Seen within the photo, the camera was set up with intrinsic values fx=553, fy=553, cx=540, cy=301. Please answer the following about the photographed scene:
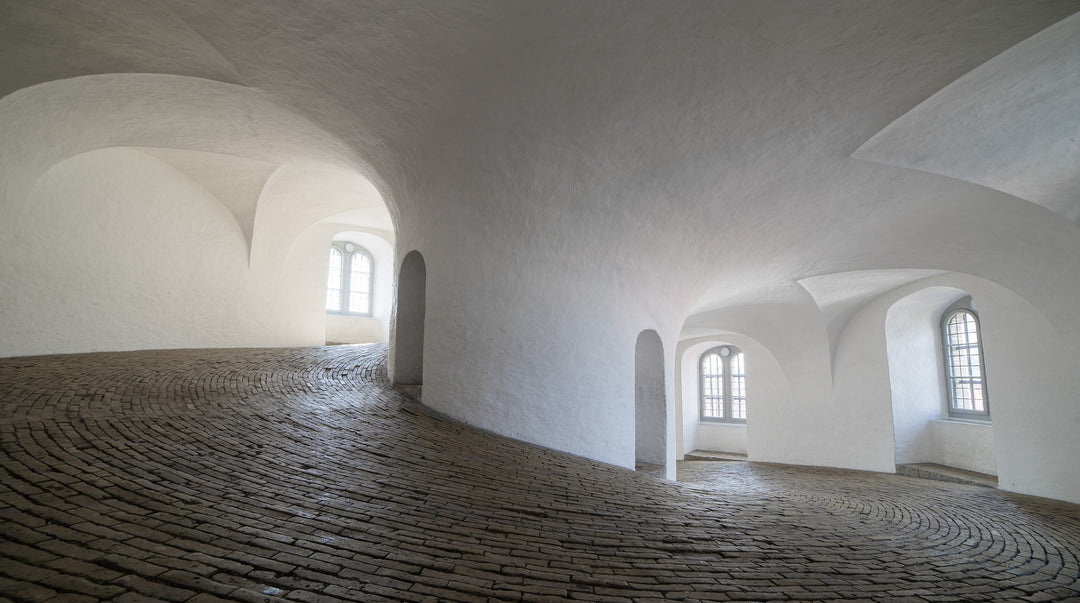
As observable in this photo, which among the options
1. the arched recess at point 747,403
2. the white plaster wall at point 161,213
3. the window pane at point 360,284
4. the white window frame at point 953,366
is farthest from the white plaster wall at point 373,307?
the white window frame at point 953,366

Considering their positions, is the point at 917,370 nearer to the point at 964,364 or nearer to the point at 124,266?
the point at 964,364

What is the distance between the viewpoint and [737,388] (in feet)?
66.8

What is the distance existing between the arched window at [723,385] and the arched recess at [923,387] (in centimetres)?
667

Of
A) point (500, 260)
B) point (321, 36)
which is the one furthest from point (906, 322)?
point (321, 36)

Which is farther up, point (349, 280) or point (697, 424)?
point (349, 280)

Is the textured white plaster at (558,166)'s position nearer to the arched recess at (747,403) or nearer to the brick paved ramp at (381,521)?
the brick paved ramp at (381,521)

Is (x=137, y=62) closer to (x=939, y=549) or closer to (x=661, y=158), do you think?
(x=661, y=158)

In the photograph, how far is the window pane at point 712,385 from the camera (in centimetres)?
2069

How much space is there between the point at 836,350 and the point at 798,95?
10349 mm

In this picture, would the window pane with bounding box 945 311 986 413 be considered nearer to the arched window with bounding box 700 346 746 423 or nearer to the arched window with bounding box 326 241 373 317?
the arched window with bounding box 700 346 746 423

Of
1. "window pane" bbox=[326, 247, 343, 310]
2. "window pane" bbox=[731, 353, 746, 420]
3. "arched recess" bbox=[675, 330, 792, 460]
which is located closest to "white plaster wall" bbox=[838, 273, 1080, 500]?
"arched recess" bbox=[675, 330, 792, 460]

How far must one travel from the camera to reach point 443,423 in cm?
650

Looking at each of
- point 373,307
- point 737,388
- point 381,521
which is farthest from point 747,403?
point 381,521

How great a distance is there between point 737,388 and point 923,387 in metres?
7.24
